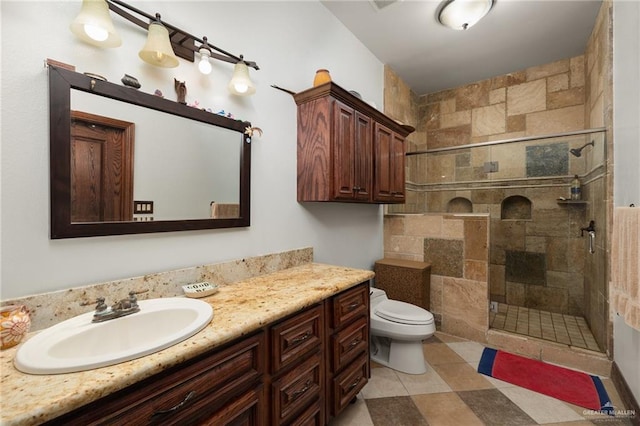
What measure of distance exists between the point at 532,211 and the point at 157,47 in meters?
3.91

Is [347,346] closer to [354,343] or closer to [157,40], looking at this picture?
[354,343]

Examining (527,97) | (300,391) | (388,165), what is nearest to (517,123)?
(527,97)

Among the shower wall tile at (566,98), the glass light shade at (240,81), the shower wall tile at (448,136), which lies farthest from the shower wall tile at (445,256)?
the glass light shade at (240,81)

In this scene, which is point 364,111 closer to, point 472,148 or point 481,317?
point 472,148

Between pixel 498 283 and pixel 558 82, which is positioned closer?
pixel 558 82

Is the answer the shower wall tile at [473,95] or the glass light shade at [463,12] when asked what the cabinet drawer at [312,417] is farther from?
the shower wall tile at [473,95]

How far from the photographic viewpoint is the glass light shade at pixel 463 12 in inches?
84.0

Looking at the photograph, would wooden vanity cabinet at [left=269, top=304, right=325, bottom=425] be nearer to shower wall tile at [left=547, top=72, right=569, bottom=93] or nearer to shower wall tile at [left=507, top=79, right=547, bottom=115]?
shower wall tile at [left=507, top=79, right=547, bottom=115]

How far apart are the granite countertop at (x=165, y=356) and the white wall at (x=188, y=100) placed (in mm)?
300

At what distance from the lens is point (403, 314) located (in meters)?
2.06

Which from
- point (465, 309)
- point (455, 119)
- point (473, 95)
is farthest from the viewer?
point (455, 119)

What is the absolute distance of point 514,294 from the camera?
3.29 m

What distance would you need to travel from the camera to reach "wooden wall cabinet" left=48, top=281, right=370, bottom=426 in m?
0.72

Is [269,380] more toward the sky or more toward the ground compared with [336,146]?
more toward the ground
